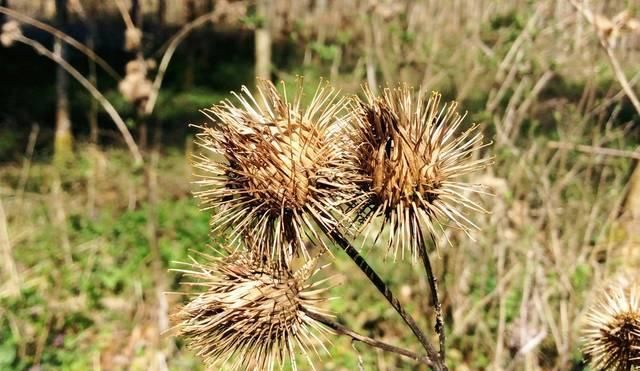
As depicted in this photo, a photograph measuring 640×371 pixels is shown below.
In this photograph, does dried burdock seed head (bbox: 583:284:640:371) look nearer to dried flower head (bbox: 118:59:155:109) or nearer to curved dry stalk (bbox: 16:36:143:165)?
dried flower head (bbox: 118:59:155:109)

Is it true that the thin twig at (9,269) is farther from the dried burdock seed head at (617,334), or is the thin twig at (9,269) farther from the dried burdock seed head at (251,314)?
the dried burdock seed head at (617,334)

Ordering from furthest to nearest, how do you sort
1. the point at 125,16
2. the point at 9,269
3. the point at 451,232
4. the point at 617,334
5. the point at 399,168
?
the point at 9,269 → the point at 451,232 → the point at 125,16 → the point at 617,334 → the point at 399,168

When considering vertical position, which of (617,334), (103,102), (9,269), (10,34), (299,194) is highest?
(10,34)

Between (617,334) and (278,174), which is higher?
(278,174)

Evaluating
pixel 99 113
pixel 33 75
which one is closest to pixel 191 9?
pixel 99 113

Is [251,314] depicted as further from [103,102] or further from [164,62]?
[103,102]

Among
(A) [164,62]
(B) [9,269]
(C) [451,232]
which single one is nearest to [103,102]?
(A) [164,62]

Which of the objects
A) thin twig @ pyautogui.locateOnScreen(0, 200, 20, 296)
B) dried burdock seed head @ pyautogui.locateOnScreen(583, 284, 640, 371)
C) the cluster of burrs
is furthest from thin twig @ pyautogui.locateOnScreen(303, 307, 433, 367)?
thin twig @ pyautogui.locateOnScreen(0, 200, 20, 296)

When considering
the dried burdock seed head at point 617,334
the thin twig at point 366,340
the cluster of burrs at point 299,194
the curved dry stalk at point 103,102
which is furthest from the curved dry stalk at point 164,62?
the dried burdock seed head at point 617,334
